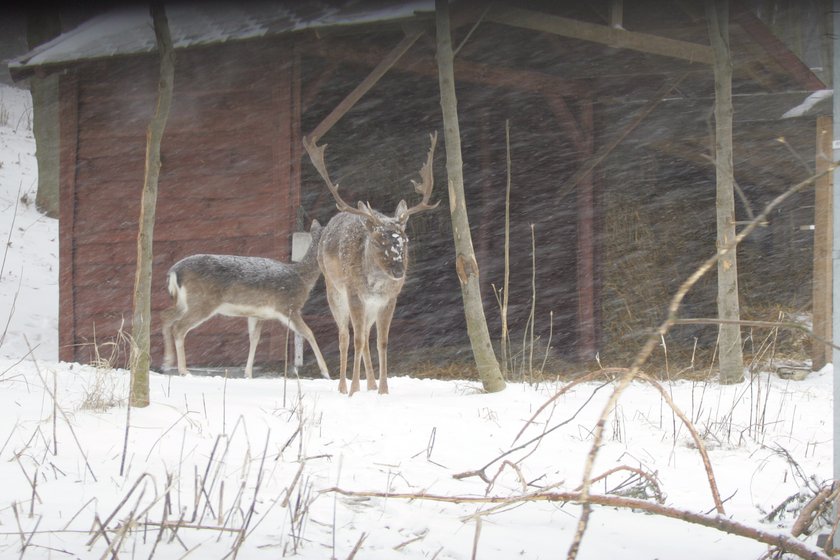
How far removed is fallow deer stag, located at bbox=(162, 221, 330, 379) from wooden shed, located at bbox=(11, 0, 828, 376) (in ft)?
2.26

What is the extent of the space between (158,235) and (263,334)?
6.01 feet

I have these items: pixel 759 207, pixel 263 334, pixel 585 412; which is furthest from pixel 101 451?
pixel 759 207

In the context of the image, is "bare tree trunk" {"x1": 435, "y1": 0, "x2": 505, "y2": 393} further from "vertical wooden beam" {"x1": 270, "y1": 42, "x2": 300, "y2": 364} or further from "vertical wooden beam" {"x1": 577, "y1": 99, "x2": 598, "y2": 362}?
"vertical wooden beam" {"x1": 577, "y1": 99, "x2": 598, "y2": 362}

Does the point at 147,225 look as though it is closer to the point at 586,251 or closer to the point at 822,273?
the point at 586,251

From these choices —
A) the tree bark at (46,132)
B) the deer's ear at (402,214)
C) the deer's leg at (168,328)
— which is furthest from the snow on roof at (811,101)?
the tree bark at (46,132)

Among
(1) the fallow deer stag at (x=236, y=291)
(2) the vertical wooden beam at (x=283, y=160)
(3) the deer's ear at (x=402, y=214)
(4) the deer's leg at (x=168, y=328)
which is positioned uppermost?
(2) the vertical wooden beam at (x=283, y=160)

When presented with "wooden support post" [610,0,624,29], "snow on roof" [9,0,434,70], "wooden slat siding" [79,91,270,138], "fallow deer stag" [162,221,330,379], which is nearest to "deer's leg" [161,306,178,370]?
"fallow deer stag" [162,221,330,379]

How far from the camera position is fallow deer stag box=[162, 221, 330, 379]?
29.2ft

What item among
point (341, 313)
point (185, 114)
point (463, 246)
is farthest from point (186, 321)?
point (463, 246)

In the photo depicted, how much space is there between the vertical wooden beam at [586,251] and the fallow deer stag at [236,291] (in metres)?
3.72

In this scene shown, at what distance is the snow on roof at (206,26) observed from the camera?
7.95m

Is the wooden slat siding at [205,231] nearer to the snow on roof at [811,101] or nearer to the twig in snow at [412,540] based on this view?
the snow on roof at [811,101]

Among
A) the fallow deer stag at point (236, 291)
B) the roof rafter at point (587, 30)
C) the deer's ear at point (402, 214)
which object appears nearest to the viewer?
the deer's ear at point (402, 214)

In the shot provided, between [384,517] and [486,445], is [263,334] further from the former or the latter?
[384,517]
